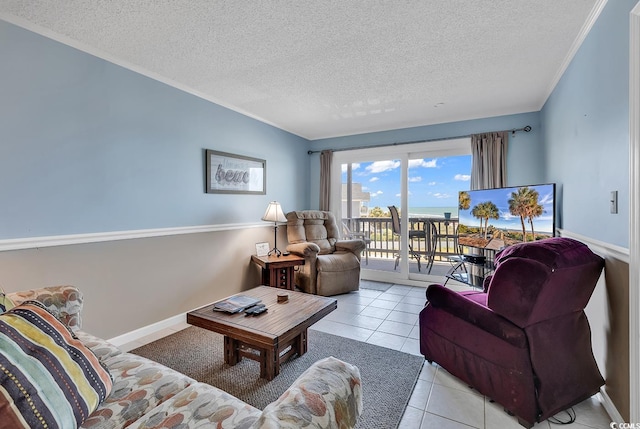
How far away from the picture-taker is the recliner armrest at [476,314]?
5.26 feet

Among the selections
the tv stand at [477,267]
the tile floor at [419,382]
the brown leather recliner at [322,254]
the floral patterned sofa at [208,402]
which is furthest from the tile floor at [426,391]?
the floral patterned sofa at [208,402]

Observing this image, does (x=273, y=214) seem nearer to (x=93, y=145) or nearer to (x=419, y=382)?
(x=93, y=145)

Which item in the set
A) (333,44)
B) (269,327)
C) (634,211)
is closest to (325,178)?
(333,44)

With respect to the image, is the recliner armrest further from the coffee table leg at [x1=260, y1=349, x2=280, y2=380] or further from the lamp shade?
the lamp shade

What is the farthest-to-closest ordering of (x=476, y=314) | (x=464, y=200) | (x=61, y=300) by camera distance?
(x=464, y=200)
(x=476, y=314)
(x=61, y=300)

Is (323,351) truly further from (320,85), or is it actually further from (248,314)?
(320,85)

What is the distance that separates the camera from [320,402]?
81cm

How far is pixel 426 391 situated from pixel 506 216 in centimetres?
205

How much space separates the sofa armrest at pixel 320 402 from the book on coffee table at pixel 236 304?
127cm

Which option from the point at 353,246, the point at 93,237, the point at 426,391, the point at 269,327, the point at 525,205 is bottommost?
the point at 426,391

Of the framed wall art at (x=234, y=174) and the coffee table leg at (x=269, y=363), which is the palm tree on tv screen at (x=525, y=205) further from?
the framed wall art at (x=234, y=174)

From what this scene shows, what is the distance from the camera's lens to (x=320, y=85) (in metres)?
2.91

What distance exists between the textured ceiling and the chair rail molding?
4.81 feet

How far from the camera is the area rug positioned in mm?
1768
